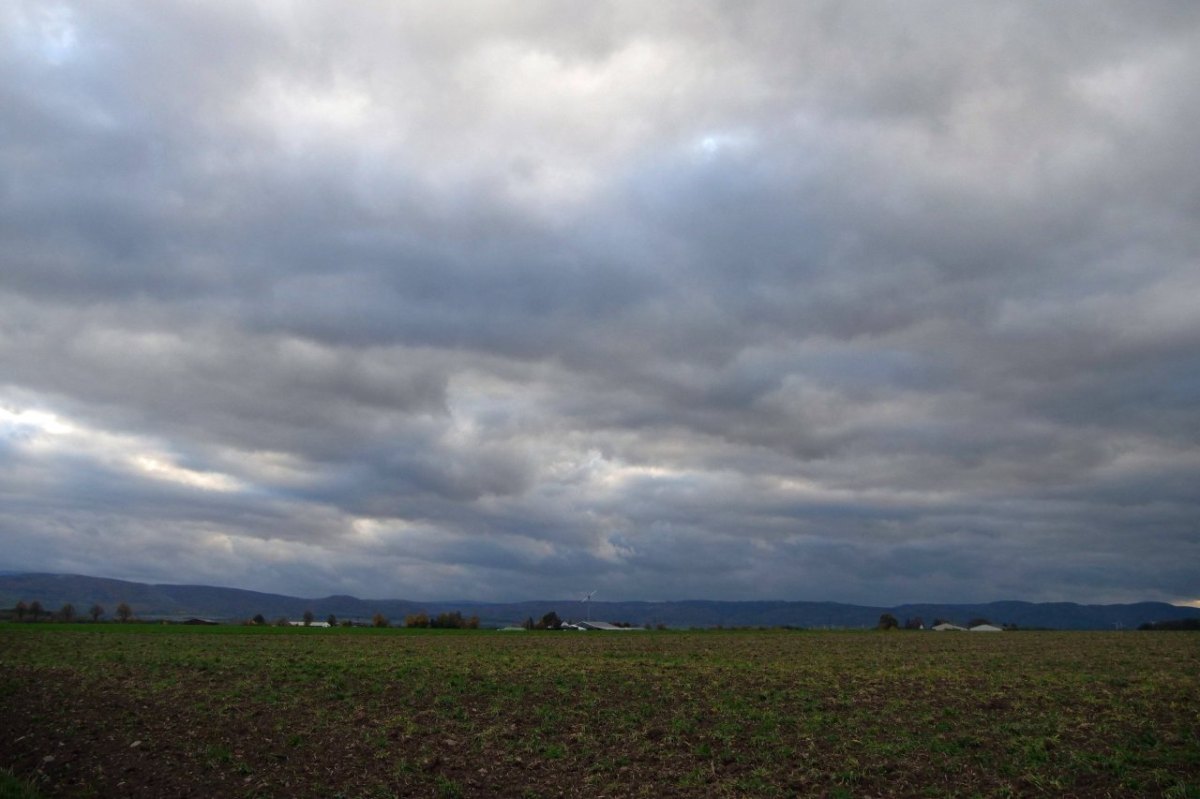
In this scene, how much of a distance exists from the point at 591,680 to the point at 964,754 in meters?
16.9

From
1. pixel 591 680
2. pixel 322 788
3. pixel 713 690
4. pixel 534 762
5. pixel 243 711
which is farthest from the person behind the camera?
pixel 591 680

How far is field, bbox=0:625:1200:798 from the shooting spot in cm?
2280

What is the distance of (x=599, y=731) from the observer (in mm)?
27953

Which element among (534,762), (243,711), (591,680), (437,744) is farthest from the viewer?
(591,680)

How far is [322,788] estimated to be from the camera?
23.0 metres

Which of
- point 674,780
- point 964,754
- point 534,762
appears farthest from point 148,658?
point 964,754

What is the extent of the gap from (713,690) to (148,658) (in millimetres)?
30192

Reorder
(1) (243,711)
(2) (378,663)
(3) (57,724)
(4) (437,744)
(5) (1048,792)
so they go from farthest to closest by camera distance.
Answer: (2) (378,663) < (1) (243,711) < (3) (57,724) < (4) (437,744) < (5) (1048,792)

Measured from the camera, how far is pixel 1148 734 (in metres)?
25.5

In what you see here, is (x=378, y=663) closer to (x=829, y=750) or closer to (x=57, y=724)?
(x=57, y=724)

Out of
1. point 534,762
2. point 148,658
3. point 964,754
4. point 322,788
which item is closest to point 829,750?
point 964,754

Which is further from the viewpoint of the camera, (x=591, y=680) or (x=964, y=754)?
(x=591, y=680)

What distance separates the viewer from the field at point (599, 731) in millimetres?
22797

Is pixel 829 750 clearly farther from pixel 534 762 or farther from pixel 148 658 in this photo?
pixel 148 658
